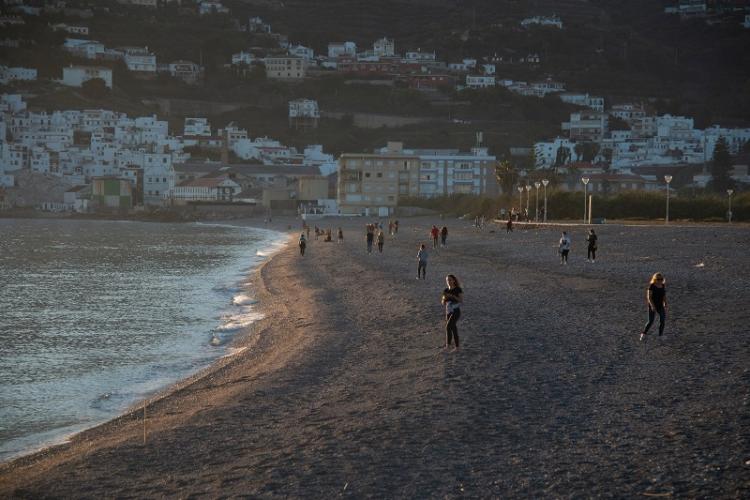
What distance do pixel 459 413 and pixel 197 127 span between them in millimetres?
162803

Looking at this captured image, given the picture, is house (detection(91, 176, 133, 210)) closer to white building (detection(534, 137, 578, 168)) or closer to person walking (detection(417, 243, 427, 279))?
white building (detection(534, 137, 578, 168))

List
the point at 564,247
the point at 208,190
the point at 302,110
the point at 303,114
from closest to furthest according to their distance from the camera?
the point at 564,247
the point at 208,190
the point at 303,114
the point at 302,110

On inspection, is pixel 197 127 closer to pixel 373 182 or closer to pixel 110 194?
pixel 110 194

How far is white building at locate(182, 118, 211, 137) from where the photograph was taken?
6590 inches

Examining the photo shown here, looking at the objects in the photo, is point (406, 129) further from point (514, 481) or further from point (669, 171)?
A: point (514, 481)

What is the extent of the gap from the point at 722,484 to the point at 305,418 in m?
4.93

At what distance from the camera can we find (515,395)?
1118 cm

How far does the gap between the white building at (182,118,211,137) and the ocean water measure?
119 meters

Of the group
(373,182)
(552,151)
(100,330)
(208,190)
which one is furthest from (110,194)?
(100,330)

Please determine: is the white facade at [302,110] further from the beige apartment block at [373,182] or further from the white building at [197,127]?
the beige apartment block at [373,182]

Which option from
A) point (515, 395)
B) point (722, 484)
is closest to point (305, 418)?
point (515, 395)

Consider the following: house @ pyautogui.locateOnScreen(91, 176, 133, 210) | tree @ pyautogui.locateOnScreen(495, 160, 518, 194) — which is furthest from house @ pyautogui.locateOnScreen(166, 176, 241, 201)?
tree @ pyautogui.locateOnScreen(495, 160, 518, 194)

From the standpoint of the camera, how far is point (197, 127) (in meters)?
169

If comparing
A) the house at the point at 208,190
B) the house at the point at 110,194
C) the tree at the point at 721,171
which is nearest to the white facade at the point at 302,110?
the house at the point at 110,194
